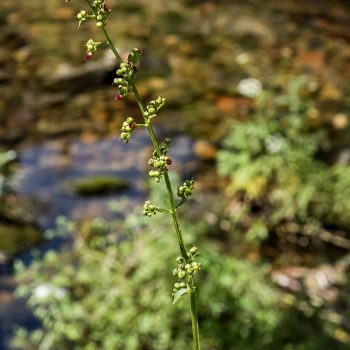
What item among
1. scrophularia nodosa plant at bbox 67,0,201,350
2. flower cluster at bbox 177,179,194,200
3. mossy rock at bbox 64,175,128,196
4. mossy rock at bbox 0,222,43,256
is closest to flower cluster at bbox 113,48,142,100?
scrophularia nodosa plant at bbox 67,0,201,350

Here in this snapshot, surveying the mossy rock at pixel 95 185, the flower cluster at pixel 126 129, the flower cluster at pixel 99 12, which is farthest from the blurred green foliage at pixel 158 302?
the flower cluster at pixel 99 12

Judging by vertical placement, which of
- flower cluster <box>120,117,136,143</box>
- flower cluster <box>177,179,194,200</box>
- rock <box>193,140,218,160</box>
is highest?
flower cluster <box>120,117,136,143</box>

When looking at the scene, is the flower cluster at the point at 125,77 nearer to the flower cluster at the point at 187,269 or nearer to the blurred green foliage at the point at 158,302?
the flower cluster at the point at 187,269

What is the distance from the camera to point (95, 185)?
5742 mm

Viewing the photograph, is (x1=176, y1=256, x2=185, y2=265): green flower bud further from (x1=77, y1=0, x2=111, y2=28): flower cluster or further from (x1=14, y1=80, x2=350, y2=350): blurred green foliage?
(x1=14, y1=80, x2=350, y2=350): blurred green foliage

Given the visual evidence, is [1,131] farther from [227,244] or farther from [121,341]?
[121,341]

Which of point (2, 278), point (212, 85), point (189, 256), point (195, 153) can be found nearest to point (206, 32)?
point (212, 85)

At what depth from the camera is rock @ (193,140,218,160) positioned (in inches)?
238

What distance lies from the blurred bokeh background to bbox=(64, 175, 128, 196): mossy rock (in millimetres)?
18

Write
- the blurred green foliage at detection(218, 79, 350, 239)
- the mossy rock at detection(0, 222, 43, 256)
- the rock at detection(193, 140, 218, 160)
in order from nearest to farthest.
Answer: the mossy rock at detection(0, 222, 43, 256)
the blurred green foliage at detection(218, 79, 350, 239)
the rock at detection(193, 140, 218, 160)

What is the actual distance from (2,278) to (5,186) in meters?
1.14

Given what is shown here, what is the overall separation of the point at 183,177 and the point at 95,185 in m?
0.81

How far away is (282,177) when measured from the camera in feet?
16.9

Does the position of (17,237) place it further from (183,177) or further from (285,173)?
(285,173)
